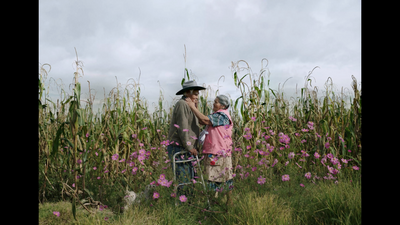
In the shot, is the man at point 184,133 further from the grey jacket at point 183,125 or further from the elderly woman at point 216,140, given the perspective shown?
→ the elderly woman at point 216,140

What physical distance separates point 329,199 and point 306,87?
3.29m

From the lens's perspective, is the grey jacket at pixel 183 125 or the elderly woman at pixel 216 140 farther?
the elderly woman at pixel 216 140

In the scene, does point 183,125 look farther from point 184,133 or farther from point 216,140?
point 216,140

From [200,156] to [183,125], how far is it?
694 mm

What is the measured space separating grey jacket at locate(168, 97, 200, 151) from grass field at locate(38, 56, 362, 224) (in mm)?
340

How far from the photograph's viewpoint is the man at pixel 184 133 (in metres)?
3.42

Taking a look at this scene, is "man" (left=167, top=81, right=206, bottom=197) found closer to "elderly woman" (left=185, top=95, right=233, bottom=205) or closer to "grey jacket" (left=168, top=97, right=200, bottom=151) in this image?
"grey jacket" (left=168, top=97, right=200, bottom=151)

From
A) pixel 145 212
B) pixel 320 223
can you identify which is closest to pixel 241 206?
pixel 320 223

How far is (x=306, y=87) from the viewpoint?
5773 mm

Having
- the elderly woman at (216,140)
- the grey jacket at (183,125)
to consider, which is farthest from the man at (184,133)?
the elderly woman at (216,140)

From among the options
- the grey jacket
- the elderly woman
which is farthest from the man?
the elderly woman

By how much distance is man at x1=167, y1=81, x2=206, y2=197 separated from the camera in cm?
342
